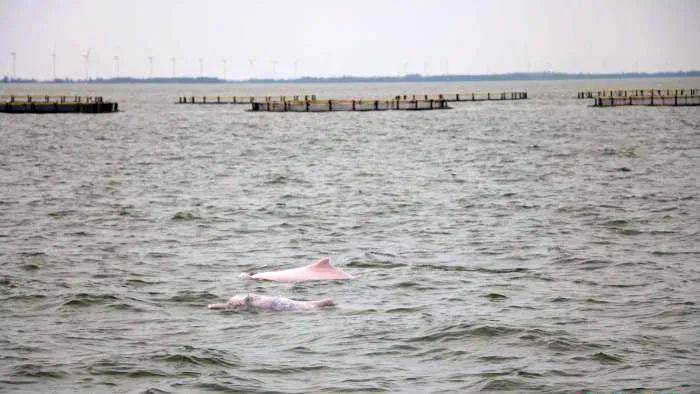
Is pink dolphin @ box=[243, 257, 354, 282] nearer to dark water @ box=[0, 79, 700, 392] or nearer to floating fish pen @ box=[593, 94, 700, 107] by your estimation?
dark water @ box=[0, 79, 700, 392]

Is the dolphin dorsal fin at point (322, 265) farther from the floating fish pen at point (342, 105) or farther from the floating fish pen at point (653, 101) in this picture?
the floating fish pen at point (653, 101)

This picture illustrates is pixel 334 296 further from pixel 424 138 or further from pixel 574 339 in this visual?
pixel 424 138

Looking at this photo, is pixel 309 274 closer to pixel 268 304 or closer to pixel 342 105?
pixel 268 304

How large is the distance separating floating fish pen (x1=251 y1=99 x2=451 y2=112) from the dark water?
83.4 m

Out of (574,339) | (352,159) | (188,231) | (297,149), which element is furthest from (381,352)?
(297,149)

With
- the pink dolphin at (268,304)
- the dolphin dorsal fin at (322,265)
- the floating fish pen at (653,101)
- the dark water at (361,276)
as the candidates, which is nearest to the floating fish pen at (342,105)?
the floating fish pen at (653,101)

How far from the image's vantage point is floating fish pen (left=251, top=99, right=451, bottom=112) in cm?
13800

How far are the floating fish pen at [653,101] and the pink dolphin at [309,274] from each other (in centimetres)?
12544

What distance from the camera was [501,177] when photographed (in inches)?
1897

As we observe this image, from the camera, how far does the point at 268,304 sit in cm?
1956

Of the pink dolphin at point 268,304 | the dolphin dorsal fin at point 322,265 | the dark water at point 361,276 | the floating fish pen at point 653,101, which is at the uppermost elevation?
the floating fish pen at point 653,101

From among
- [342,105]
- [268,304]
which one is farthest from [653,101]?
[268,304]

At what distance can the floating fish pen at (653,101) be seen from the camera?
461 ft

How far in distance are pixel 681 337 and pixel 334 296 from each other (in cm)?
694
